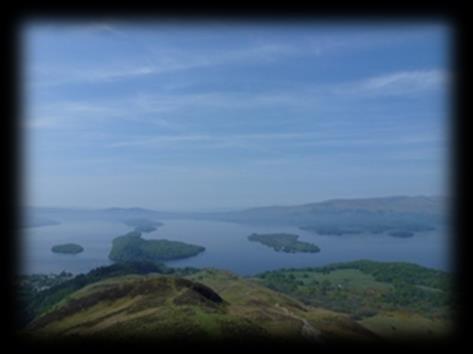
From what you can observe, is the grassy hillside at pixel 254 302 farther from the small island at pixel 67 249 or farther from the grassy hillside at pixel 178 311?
the small island at pixel 67 249

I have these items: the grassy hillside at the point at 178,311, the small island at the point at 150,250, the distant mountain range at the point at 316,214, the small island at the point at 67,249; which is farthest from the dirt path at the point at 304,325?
the distant mountain range at the point at 316,214

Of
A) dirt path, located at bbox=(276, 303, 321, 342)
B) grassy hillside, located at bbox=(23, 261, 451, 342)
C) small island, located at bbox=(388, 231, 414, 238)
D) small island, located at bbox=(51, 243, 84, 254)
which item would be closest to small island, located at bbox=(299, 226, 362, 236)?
small island, located at bbox=(388, 231, 414, 238)

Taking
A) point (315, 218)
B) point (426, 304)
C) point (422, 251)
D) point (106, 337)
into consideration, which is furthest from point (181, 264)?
point (315, 218)

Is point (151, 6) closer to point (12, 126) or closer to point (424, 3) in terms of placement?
point (12, 126)

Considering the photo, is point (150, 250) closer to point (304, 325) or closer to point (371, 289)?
point (371, 289)

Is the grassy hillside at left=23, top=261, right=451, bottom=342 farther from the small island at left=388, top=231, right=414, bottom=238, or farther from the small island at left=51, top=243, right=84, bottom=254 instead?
the small island at left=388, top=231, right=414, bottom=238

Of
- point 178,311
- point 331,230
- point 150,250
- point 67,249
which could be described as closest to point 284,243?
point 150,250

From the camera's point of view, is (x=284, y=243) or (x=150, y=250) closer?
(x=150, y=250)
